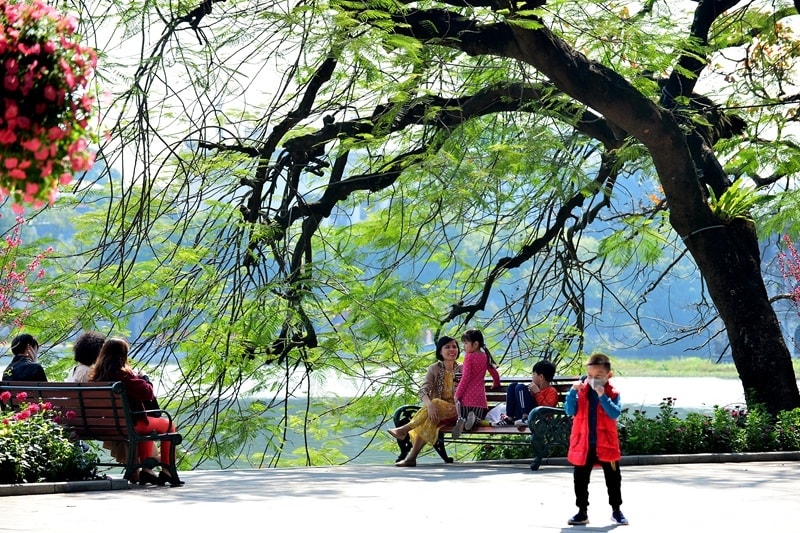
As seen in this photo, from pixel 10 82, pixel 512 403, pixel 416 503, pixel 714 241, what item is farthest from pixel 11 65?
pixel 714 241

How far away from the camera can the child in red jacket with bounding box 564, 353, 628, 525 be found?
339 inches

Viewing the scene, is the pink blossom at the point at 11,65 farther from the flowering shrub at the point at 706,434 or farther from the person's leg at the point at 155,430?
the flowering shrub at the point at 706,434

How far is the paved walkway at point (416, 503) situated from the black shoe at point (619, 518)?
0.07 meters

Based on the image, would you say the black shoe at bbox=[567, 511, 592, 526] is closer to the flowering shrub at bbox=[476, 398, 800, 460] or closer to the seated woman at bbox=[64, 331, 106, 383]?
the seated woman at bbox=[64, 331, 106, 383]

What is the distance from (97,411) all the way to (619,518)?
4.79 m

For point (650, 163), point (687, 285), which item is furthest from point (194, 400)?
point (687, 285)

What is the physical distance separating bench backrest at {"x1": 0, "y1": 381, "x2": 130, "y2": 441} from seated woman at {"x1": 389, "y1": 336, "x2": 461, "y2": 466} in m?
3.68

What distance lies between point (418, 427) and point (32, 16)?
9.06 metres

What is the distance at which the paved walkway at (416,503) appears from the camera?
26.7ft

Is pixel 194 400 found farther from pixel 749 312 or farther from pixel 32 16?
pixel 32 16

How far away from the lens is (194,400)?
1694 cm

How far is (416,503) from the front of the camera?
9477 mm

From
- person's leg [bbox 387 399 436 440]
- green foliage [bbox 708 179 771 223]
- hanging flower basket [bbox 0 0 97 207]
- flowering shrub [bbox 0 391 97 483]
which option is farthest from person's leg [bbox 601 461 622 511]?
green foliage [bbox 708 179 771 223]

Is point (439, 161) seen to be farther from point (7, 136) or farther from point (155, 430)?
point (7, 136)
